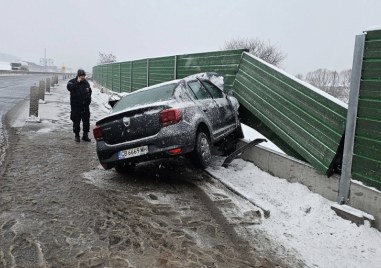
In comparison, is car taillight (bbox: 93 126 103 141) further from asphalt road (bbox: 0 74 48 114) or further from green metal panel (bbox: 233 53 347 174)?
asphalt road (bbox: 0 74 48 114)

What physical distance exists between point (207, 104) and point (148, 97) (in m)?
1.07

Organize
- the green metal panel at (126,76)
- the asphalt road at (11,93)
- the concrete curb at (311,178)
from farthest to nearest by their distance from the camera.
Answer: the green metal panel at (126,76) → the asphalt road at (11,93) → the concrete curb at (311,178)

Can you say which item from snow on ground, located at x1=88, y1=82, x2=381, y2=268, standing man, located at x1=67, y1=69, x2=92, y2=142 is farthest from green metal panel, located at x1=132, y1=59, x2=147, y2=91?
snow on ground, located at x1=88, y1=82, x2=381, y2=268

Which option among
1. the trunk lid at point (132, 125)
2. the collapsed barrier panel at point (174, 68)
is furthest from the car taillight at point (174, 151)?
the collapsed barrier panel at point (174, 68)

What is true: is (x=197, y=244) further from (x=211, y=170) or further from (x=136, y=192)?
(x=211, y=170)

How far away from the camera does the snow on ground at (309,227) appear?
142 inches

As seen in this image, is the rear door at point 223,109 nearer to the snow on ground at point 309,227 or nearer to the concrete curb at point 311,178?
the concrete curb at point 311,178

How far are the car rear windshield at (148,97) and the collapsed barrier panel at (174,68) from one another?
2.73 m

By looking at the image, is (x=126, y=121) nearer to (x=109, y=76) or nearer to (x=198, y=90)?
(x=198, y=90)

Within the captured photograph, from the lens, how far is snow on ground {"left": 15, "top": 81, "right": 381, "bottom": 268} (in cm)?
360

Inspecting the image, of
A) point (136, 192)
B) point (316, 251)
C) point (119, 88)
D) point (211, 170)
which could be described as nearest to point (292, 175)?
point (211, 170)

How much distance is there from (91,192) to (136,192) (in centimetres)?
65

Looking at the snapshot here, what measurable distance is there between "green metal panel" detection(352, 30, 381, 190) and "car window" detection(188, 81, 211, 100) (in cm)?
295

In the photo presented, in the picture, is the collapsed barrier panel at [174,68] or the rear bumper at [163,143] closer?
the rear bumper at [163,143]
